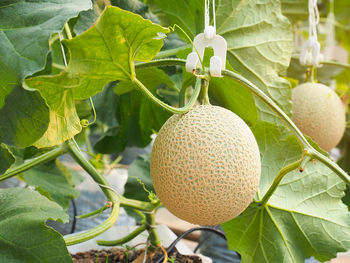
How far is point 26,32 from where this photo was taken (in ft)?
1.50

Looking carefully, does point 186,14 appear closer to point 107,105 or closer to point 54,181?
point 107,105

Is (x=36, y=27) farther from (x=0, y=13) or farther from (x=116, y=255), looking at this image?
(x=116, y=255)

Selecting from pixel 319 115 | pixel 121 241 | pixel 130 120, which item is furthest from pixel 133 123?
pixel 319 115

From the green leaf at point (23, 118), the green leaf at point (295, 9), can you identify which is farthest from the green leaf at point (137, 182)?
the green leaf at point (295, 9)

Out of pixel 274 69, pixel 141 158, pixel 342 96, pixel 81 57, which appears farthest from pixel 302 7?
pixel 81 57

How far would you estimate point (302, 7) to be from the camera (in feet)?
3.61

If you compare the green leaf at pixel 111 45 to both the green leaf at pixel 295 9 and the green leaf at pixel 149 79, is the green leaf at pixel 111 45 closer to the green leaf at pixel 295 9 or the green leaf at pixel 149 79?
the green leaf at pixel 149 79

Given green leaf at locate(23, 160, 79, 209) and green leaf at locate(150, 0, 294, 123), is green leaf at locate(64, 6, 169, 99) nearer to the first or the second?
green leaf at locate(150, 0, 294, 123)

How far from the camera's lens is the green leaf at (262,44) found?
0.74 meters

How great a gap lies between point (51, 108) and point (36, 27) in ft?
0.29

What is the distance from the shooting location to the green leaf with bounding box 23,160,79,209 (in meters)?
0.97

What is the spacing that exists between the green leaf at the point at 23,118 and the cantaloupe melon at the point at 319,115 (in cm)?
47

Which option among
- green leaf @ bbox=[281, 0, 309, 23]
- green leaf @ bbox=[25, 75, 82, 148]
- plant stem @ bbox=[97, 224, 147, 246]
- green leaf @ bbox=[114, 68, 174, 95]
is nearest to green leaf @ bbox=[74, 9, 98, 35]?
green leaf @ bbox=[114, 68, 174, 95]

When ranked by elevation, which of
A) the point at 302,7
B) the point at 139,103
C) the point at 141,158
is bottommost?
the point at 141,158
